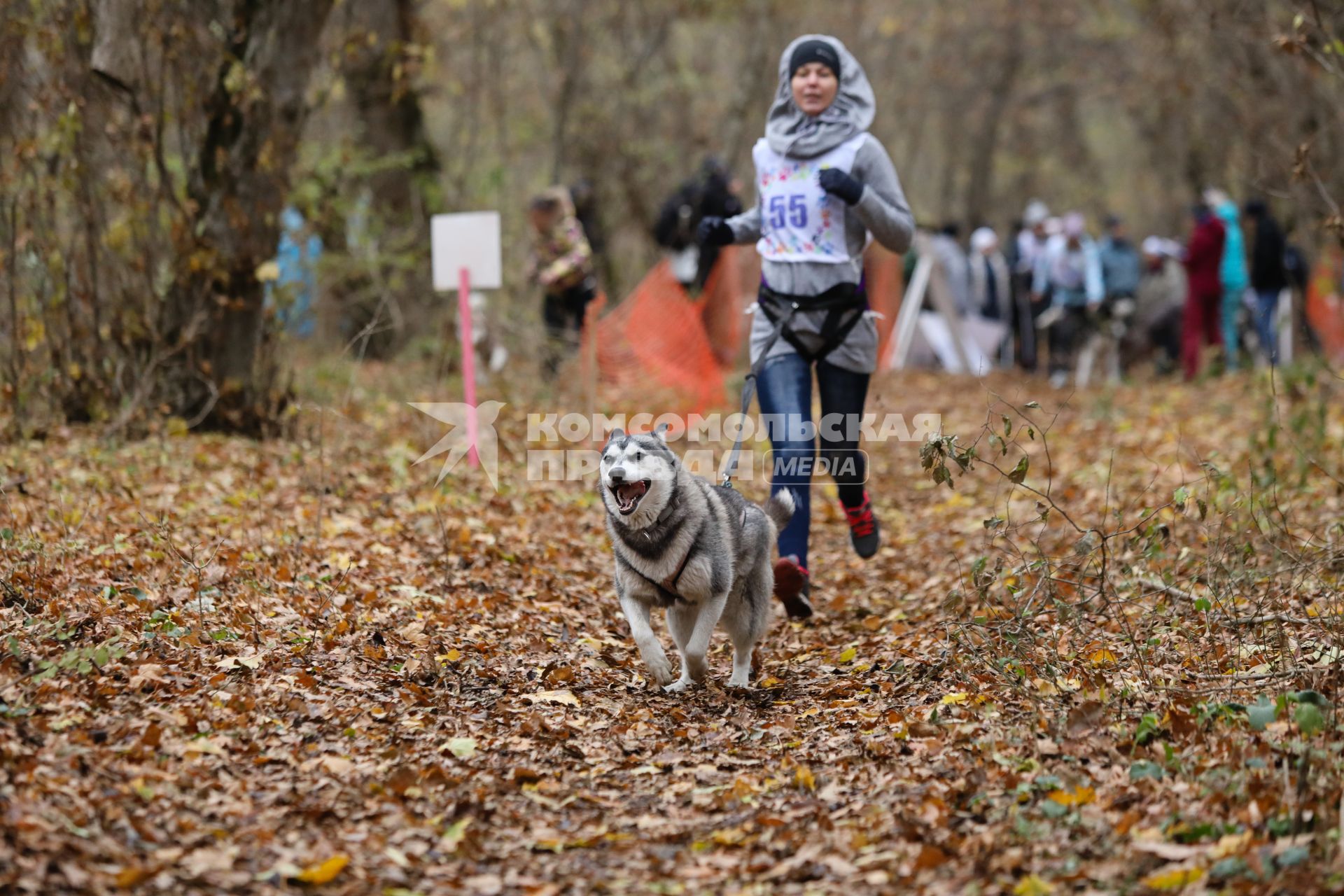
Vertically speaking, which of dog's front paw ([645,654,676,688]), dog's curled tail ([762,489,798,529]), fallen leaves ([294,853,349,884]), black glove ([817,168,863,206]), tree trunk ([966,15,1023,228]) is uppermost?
tree trunk ([966,15,1023,228])

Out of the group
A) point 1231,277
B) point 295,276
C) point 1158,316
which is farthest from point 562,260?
point 1158,316

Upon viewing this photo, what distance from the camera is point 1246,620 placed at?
5.60 m

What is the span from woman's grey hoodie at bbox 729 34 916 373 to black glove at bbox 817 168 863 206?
17 centimetres

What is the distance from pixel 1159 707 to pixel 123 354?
779 centimetres

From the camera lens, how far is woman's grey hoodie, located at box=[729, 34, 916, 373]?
21.6 feet

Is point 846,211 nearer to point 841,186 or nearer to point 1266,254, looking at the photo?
point 841,186

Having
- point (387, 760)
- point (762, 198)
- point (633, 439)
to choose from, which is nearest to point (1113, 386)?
point (762, 198)

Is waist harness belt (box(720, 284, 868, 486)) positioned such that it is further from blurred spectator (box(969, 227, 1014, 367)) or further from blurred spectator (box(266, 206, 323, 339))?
blurred spectator (box(969, 227, 1014, 367))

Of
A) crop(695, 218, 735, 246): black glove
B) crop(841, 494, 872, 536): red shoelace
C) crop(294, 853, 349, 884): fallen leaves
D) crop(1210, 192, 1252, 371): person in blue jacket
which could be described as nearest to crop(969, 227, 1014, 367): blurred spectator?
crop(1210, 192, 1252, 371): person in blue jacket

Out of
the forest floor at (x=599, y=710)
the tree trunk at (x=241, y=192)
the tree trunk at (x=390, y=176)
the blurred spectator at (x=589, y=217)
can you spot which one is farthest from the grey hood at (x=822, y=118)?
the blurred spectator at (x=589, y=217)

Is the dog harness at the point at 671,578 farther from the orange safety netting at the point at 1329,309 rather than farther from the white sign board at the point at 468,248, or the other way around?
the orange safety netting at the point at 1329,309

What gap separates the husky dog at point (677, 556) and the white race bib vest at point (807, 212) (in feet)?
4.14

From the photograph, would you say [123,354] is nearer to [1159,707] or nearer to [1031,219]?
[1159,707]

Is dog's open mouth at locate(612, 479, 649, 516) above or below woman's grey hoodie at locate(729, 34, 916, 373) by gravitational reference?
below
